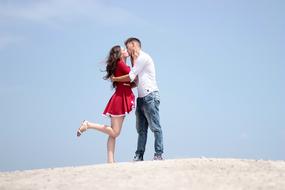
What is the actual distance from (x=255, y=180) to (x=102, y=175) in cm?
256

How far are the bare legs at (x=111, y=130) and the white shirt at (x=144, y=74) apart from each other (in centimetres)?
75

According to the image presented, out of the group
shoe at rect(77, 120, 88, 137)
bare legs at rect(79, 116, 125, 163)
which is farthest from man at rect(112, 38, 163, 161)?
shoe at rect(77, 120, 88, 137)

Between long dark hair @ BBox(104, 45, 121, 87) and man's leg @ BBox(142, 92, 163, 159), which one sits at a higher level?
long dark hair @ BBox(104, 45, 121, 87)

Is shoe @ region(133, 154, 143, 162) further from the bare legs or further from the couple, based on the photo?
the bare legs

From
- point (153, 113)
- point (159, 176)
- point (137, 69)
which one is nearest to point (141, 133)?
point (153, 113)

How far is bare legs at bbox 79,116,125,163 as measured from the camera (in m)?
9.79

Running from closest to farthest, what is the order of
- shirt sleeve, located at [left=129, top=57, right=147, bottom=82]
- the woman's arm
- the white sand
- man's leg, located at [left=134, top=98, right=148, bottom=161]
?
the white sand → shirt sleeve, located at [left=129, top=57, right=147, bottom=82] → the woman's arm → man's leg, located at [left=134, top=98, right=148, bottom=161]

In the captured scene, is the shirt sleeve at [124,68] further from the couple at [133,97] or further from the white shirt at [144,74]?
the white shirt at [144,74]

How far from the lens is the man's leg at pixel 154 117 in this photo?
31.3 ft

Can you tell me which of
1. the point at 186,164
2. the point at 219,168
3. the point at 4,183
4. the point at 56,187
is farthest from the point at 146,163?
the point at 4,183

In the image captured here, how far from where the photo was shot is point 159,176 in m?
7.68

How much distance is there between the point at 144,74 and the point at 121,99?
2.41 ft

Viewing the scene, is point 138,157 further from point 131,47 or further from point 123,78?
point 131,47

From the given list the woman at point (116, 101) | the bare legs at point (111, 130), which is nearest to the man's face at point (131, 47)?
the woman at point (116, 101)
